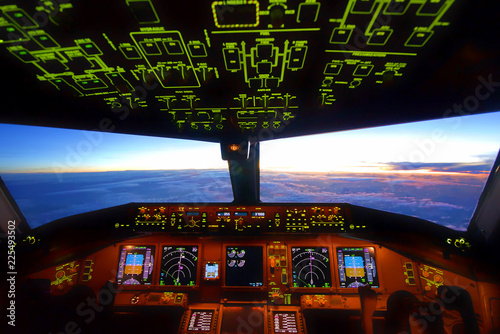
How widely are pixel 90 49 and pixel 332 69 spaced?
1.26 m

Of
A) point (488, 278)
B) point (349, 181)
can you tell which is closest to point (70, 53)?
point (488, 278)

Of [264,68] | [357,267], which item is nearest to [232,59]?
[264,68]

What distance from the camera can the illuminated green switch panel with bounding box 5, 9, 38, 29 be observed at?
90cm

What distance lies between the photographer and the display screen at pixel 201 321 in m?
2.38

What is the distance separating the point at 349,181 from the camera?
4305mm

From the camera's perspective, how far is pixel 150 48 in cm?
111

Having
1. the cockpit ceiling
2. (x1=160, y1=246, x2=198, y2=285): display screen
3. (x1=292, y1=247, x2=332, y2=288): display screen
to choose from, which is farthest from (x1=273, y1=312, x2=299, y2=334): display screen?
the cockpit ceiling

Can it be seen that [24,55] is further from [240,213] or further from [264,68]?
[240,213]

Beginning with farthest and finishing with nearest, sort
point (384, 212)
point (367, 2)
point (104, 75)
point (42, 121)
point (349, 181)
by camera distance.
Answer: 1. point (349, 181)
2. point (384, 212)
3. point (42, 121)
4. point (104, 75)
5. point (367, 2)

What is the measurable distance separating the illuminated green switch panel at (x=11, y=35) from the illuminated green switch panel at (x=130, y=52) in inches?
16.0

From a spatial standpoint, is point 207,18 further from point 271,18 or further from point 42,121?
point 42,121

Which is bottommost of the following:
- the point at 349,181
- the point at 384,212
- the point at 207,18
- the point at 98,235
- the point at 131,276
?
the point at 131,276

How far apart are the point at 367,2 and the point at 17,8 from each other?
4.44 feet

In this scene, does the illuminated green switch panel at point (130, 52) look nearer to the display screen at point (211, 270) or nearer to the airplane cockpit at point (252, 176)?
the airplane cockpit at point (252, 176)
